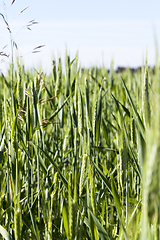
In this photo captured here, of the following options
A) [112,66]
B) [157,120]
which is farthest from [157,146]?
[112,66]

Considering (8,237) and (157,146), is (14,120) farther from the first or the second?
(157,146)

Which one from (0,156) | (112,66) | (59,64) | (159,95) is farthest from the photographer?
(112,66)

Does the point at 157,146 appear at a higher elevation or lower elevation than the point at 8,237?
higher

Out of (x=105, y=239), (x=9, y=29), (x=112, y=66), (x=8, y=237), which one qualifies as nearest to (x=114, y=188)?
(x=105, y=239)

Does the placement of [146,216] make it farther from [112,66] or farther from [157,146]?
[112,66]

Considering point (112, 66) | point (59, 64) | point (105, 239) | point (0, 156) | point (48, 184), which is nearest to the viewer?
point (105, 239)

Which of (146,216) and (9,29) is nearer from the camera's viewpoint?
(146,216)

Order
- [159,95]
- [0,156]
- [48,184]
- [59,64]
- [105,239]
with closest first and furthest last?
1. [159,95]
2. [105,239]
3. [0,156]
4. [48,184]
5. [59,64]

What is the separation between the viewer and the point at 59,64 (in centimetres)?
110

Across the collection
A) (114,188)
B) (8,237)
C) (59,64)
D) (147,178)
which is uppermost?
(59,64)

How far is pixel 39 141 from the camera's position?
0.90 meters

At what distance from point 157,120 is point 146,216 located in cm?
12

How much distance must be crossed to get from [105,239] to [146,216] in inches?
13.5

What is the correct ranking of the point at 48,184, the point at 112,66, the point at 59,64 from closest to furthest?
the point at 48,184 → the point at 59,64 → the point at 112,66
